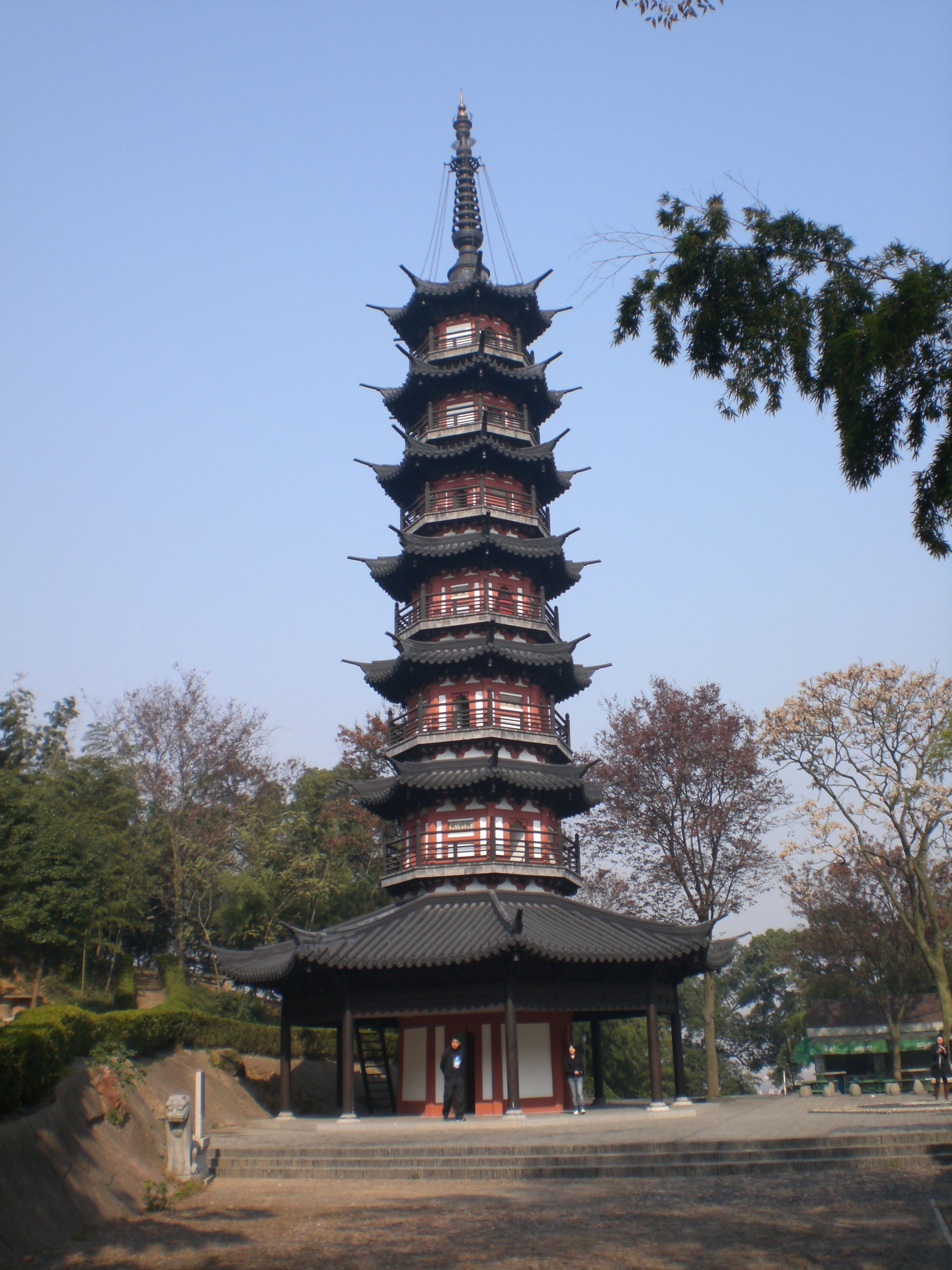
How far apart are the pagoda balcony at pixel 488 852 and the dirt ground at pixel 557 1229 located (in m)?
9.88

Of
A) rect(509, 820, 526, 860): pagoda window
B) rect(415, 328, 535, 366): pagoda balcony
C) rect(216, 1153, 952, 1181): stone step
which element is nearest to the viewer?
rect(216, 1153, 952, 1181): stone step

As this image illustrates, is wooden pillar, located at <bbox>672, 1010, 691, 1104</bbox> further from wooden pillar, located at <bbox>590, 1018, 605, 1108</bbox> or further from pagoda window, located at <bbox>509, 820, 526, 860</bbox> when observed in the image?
pagoda window, located at <bbox>509, 820, 526, 860</bbox>

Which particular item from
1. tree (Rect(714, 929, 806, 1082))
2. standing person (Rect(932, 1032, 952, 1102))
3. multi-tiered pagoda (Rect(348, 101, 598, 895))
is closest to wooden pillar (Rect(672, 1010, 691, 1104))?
multi-tiered pagoda (Rect(348, 101, 598, 895))

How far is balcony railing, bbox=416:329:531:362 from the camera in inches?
1161

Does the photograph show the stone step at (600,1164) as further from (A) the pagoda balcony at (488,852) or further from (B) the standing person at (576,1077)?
(A) the pagoda balcony at (488,852)

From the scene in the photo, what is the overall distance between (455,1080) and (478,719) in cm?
862

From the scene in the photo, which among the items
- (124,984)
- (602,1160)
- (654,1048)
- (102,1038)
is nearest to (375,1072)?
(124,984)

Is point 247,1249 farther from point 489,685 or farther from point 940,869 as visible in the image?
point 940,869

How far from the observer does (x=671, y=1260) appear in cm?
900

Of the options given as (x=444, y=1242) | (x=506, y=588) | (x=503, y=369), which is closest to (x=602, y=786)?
(x=506, y=588)

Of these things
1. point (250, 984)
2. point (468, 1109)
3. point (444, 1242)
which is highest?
point (250, 984)

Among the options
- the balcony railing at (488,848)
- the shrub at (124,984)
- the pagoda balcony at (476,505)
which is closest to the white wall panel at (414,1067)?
the balcony railing at (488,848)

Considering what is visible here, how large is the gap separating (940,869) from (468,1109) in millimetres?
23209

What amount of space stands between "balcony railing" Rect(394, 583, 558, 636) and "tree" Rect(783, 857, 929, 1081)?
17913mm
